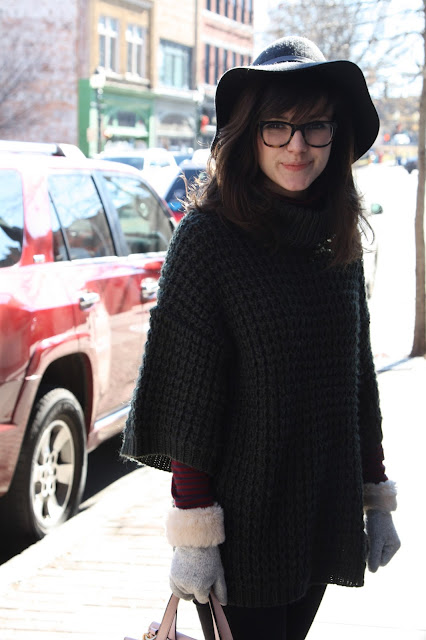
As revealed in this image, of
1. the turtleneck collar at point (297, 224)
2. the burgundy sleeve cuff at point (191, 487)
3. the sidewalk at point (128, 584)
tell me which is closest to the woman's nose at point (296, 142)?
the turtleneck collar at point (297, 224)

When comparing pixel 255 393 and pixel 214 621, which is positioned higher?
pixel 255 393

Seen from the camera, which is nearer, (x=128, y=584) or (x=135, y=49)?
(x=128, y=584)

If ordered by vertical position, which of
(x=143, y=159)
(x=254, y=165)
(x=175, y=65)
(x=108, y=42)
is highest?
(x=108, y=42)

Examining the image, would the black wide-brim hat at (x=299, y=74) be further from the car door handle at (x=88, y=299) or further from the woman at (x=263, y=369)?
the car door handle at (x=88, y=299)

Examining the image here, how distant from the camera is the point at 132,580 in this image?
152 inches

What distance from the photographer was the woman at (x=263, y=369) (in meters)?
1.99

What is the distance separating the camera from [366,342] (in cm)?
238

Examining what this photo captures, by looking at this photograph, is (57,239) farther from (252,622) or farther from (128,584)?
(252,622)

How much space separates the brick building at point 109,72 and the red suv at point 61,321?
28672mm

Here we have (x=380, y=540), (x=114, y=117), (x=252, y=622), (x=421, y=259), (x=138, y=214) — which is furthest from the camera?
(x=114, y=117)

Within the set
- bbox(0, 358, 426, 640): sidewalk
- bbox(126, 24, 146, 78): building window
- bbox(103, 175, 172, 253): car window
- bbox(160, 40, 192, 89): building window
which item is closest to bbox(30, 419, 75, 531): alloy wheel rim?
bbox(0, 358, 426, 640): sidewalk

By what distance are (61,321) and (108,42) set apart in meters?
36.4

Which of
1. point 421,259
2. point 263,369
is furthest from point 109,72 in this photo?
point 263,369

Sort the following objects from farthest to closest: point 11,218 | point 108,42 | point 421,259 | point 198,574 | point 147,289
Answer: point 108,42
point 421,259
point 147,289
point 11,218
point 198,574
